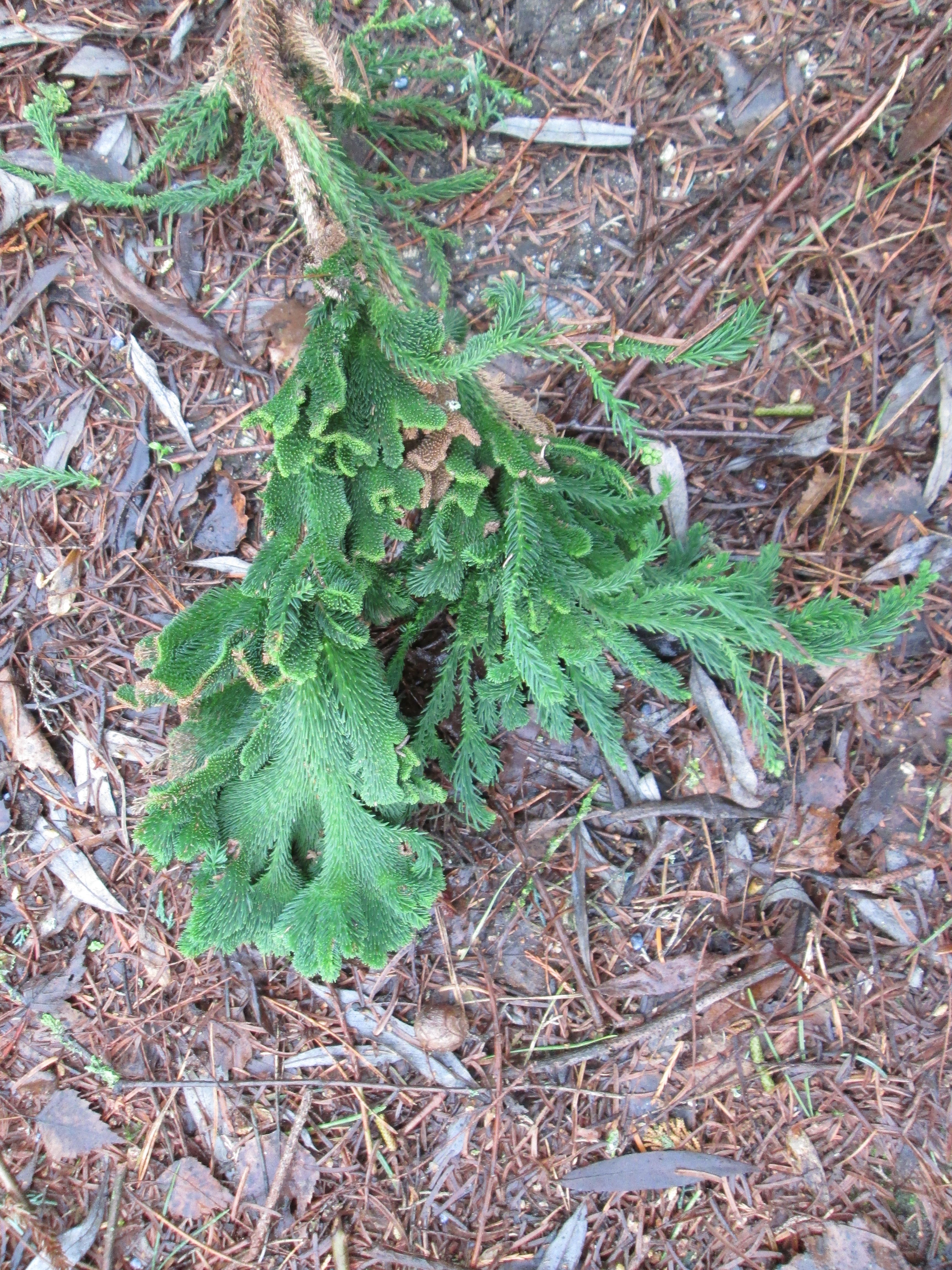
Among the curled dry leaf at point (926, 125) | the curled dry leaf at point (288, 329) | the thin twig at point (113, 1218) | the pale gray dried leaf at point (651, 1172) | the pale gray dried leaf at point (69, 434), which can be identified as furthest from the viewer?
the pale gray dried leaf at point (69, 434)

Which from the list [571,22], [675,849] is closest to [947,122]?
[571,22]

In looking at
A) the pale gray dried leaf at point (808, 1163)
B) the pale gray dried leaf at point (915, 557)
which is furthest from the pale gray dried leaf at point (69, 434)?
the pale gray dried leaf at point (808, 1163)

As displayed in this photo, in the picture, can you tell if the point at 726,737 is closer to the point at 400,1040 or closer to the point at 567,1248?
the point at 400,1040

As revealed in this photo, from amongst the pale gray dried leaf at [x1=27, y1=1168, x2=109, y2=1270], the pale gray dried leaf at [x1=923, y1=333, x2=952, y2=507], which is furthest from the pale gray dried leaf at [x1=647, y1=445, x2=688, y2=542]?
the pale gray dried leaf at [x1=27, y1=1168, x2=109, y2=1270]

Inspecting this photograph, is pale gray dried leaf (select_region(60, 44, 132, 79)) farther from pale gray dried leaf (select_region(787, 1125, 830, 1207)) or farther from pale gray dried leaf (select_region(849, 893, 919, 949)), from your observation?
pale gray dried leaf (select_region(787, 1125, 830, 1207))

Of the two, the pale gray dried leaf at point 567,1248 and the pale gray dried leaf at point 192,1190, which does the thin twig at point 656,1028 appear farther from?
the pale gray dried leaf at point 192,1190
